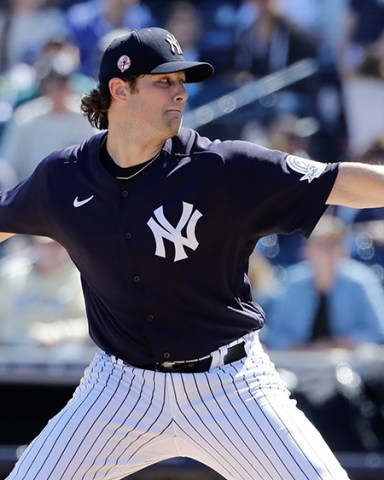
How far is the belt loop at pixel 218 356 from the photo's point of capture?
3208mm

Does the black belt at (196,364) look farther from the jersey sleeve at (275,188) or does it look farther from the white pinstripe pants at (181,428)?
the jersey sleeve at (275,188)

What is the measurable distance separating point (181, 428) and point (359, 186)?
0.92 metres

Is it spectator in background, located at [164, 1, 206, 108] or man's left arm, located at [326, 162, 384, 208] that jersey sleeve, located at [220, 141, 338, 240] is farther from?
spectator in background, located at [164, 1, 206, 108]

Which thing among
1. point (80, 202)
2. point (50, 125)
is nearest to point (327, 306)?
point (50, 125)

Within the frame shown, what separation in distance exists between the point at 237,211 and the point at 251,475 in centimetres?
80

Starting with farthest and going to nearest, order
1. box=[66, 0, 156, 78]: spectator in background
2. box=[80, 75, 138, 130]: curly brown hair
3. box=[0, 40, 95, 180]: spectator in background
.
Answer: box=[66, 0, 156, 78]: spectator in background < box=[0, 40, 95, 180]: spectator in background < box=[80, 75, 138, 130]: curly brown hair

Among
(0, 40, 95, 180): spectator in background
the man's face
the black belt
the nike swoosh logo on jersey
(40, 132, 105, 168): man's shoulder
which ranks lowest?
the black belt

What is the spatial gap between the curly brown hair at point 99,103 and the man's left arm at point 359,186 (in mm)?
733

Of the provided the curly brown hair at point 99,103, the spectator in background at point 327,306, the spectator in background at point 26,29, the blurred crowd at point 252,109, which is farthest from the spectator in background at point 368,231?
the curly brown hair at point 99,103

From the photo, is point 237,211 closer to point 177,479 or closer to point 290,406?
point 290,406

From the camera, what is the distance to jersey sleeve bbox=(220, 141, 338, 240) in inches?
121

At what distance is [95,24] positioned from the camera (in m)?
7.56

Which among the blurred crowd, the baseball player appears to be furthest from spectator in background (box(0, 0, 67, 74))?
the baseball player

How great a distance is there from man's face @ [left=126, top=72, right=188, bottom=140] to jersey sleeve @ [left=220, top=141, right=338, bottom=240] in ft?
0.69
